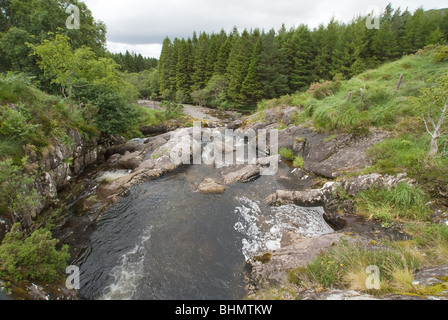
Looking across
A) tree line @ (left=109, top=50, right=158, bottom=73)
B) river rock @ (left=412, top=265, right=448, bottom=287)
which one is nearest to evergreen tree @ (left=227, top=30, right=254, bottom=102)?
river rock @ (left=412, top=265, right=448, bottom=287)

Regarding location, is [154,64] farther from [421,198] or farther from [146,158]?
[421,198]

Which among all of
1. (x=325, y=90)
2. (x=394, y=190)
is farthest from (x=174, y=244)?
(x=325, y=90)

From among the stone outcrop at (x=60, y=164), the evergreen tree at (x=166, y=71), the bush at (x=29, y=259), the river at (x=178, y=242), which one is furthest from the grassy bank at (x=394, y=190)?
the evergreen tree at (x=166, y=71)

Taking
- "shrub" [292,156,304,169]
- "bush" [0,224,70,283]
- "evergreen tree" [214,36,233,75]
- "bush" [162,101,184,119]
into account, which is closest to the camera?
"bush" [0,224,70,283]

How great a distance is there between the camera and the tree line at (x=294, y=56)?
3073 cm

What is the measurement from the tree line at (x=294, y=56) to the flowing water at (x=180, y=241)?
2423 centimetres

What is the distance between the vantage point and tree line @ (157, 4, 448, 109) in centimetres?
3073

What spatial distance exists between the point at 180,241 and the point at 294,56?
130 feet

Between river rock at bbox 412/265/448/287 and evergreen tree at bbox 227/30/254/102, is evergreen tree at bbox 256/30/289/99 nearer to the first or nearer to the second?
evergreen tree at bbox 227/30/254/102

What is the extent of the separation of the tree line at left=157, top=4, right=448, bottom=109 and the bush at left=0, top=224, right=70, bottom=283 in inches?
1196

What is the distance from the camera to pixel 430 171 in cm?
754

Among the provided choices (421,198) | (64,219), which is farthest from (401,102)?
(64,219)

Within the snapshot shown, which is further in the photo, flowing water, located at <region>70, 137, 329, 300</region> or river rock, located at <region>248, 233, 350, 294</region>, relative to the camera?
flowing water, located at <region>70, 137, 329, 300</region>

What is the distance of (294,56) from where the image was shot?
36.9 m
